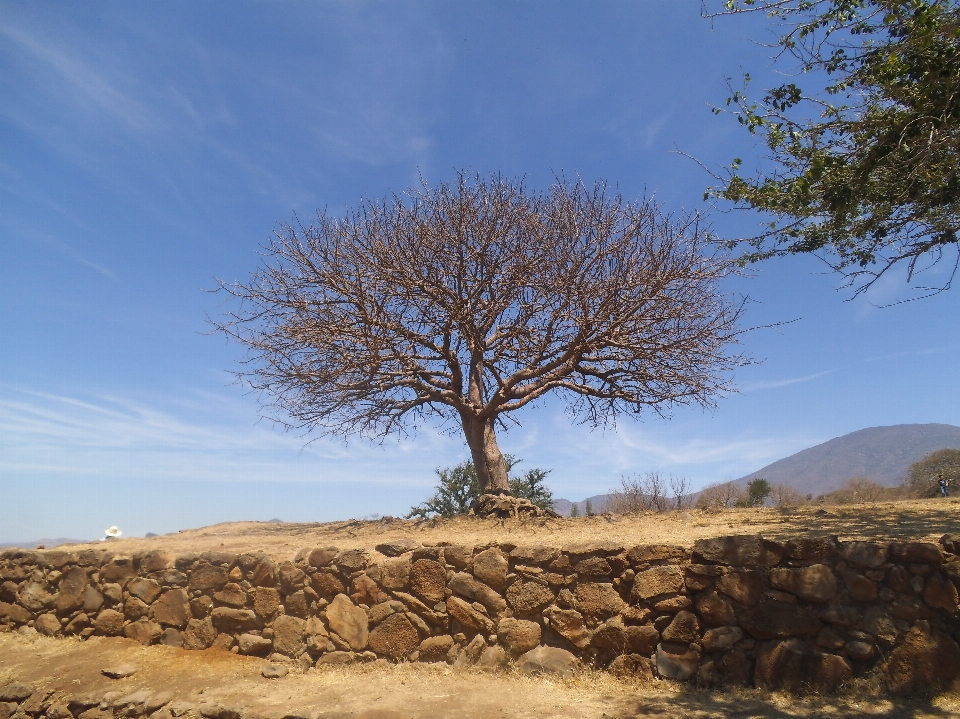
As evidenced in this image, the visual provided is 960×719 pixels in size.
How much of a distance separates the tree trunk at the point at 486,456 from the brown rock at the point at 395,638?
6009mm

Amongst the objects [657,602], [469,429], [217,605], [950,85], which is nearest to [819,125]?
[950,85]

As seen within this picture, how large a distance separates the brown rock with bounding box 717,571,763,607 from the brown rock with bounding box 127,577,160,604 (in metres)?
7.18

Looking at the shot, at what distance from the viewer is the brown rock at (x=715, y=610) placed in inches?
243

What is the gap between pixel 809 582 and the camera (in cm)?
598

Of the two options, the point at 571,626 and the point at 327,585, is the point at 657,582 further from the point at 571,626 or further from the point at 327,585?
the point at 327,585

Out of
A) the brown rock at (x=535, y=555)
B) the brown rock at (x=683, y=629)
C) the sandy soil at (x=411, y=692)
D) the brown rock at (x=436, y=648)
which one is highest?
the brown rock at (x=535, y=555)

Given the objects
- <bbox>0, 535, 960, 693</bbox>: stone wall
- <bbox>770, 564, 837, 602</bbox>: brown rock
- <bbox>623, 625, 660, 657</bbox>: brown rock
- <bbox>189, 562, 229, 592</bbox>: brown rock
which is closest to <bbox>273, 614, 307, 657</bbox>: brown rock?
<bbox>0, 535, 960, 693</bbox>: stone wall

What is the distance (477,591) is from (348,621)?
160 centimetres

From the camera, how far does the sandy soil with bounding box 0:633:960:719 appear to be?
5473mm

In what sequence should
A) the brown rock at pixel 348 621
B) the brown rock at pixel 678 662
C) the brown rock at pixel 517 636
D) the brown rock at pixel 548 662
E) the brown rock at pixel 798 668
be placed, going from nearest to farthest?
the brown rock at pixel 798 668 → the brown rock at pixel 678 662 → the brown rock at pixel 548 662 → the brown rock at pixel 517 636 → the brown rock at pixel 348 621

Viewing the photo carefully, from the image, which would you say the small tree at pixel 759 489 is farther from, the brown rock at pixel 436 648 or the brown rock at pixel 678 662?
the brown rock at pixel 436 648

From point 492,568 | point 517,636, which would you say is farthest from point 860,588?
point 492,568

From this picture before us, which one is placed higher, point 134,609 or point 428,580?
point 428,580

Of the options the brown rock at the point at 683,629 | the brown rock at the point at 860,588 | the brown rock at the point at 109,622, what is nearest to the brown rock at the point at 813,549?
the brown rock at the point at 860,588
